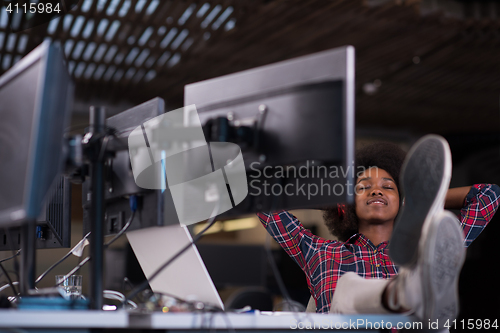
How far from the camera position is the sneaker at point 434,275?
1.06m

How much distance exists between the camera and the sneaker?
41.6 inches

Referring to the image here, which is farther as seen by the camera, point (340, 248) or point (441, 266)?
point (340, 248)

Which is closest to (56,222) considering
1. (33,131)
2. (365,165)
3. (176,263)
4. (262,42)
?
(176,263)

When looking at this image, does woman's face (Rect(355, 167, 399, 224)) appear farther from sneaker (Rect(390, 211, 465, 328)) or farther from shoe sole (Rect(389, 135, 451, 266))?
sneaker (Rect(390, 211, 465, 328))

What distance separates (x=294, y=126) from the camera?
3.55 feet

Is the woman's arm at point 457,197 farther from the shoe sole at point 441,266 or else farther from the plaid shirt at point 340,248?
the shoe sole at point 441,266

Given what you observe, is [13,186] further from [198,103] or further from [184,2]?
[184,2]

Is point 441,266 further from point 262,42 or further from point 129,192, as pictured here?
point 262,42

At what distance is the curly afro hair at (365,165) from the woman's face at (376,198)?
156mm

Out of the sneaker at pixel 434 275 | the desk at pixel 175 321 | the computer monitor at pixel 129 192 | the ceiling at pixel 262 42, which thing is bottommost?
the desk at pixel 175 321

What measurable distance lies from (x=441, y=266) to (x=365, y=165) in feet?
3.95

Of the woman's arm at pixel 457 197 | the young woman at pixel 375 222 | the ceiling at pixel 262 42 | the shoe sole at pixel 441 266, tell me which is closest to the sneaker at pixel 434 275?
the shoe sole at pixel 441 266

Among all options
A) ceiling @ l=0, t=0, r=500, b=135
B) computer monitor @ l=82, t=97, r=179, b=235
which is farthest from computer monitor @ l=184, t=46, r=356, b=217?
ceiling @ l=0, t=0, r=500, b=135

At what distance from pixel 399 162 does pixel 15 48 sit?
3238 millimetres
